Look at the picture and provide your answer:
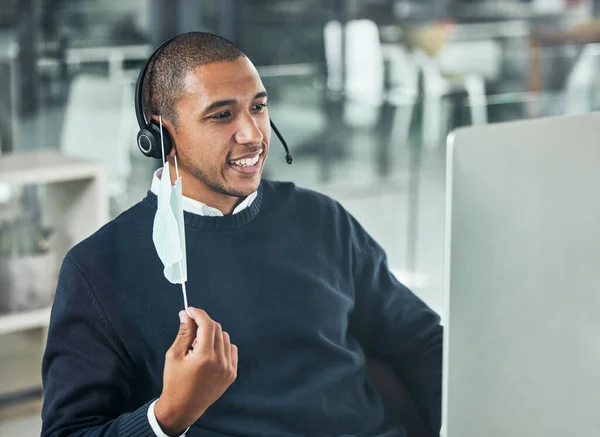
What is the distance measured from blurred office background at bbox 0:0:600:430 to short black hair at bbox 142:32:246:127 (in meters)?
0.10

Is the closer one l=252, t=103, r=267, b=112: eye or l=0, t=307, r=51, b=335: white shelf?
l=252, t=103, r=267, b=112: eye

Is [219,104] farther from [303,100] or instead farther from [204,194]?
[303,100]

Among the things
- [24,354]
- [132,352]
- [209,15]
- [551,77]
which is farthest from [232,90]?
[551,77]

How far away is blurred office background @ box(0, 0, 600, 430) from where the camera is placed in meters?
1.70

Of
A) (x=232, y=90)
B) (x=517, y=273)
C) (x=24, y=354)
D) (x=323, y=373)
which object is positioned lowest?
(x=24, y=354)

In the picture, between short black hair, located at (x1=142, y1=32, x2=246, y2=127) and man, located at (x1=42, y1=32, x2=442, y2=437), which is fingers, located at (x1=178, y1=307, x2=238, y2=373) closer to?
man, located at (x1=42, y1=32, x2=442, y2=437)

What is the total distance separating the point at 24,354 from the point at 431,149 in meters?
1.67

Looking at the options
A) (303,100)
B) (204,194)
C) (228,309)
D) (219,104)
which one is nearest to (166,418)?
(228,309)

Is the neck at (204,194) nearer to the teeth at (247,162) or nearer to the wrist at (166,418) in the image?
the teeth at (247,162)

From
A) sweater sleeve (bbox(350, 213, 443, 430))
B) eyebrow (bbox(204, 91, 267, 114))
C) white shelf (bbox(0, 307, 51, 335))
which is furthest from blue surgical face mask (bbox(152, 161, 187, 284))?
white shelf (bbox(0, 307, 51, 335))

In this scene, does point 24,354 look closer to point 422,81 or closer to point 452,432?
point 452,432

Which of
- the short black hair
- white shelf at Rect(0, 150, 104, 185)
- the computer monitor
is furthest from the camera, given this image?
white shelf at Rect(0, 150, 104, 185)

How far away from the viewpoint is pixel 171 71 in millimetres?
1257

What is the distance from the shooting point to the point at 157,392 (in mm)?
1199
